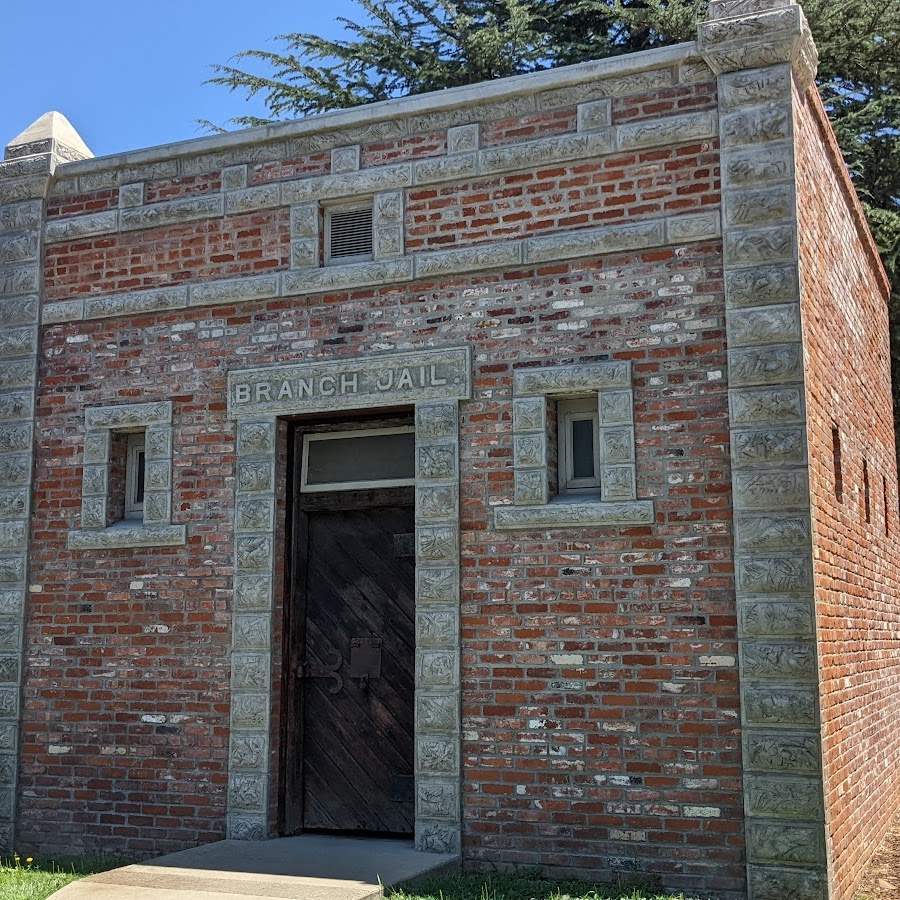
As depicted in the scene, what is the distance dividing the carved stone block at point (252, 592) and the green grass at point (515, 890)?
2.27 meters

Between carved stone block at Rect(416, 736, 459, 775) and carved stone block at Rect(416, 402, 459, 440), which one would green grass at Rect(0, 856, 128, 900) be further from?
carved stone block at Rect(416, 402, 459, 440)

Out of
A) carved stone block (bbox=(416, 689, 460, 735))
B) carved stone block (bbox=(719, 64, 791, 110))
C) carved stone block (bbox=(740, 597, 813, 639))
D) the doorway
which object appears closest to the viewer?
carved stone block (bbox=(740, 597, 813, 639))

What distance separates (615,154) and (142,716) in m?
5.20

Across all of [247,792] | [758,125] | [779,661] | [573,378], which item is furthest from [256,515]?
[758,125]

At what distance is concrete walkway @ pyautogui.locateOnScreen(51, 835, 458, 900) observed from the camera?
612 centimetres

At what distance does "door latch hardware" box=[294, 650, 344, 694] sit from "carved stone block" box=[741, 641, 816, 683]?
2927mm

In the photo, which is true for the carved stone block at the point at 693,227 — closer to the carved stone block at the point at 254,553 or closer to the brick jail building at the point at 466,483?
the brick jail building at the point at 466,483

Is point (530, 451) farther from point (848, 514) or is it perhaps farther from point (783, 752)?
point (848, 514)

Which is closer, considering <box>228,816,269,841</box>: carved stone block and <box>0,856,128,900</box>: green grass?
<box>0,856,128,900</box>: green grass

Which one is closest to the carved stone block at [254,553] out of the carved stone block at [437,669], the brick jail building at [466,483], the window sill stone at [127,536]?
the brick jail building at [466,483]

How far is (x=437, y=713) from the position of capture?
738 centimetres

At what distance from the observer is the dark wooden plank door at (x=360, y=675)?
26.0ft

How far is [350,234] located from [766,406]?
335 cm

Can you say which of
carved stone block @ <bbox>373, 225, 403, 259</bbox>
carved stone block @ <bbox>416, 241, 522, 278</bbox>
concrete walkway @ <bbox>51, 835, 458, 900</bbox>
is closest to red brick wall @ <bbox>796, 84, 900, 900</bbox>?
carved stone block @ <bbox>416, 241, 522, 278</bbox>
